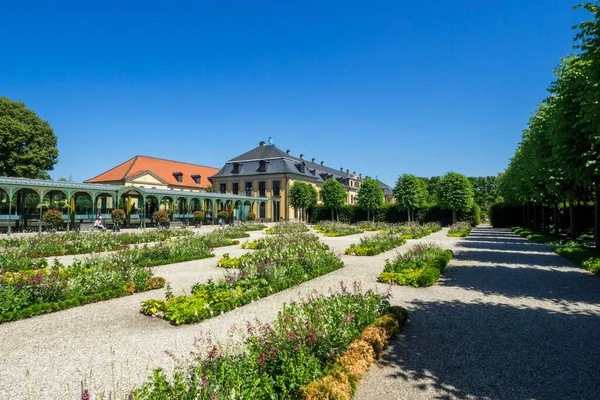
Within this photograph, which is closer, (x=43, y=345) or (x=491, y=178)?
(x=43, y=345)

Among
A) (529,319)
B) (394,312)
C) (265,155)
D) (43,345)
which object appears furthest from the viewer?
(265,155)

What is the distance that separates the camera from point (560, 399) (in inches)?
141

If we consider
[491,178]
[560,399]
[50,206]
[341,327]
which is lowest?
[560,399]

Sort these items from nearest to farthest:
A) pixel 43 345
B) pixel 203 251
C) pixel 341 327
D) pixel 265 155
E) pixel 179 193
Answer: pixel 341 327, pixel 43 345, pixel 203 251, pixel 179 193, pixel 265 155

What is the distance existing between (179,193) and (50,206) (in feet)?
35.6

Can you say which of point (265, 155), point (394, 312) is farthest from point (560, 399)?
point (265, 155)

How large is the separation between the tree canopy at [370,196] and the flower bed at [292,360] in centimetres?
3648

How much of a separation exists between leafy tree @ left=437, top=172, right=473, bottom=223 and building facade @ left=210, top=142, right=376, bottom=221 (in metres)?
21.4

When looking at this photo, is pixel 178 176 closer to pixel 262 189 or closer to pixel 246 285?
pixel 262 189

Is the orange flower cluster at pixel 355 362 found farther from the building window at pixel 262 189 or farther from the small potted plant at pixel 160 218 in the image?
the building window at pixel 262 189

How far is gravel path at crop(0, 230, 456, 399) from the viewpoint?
3.83m

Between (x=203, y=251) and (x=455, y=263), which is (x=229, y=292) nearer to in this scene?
(x=203, y=251)

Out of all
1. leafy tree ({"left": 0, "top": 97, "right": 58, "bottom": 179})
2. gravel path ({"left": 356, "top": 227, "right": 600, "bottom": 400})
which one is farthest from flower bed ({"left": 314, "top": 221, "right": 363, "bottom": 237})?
leafy tree ({"left": 0, "top": 97, "right": 58, "bottom": 179})

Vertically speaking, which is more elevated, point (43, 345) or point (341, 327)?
point (341, 327)
